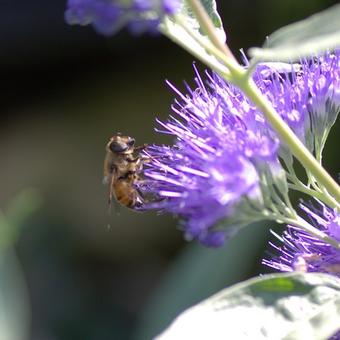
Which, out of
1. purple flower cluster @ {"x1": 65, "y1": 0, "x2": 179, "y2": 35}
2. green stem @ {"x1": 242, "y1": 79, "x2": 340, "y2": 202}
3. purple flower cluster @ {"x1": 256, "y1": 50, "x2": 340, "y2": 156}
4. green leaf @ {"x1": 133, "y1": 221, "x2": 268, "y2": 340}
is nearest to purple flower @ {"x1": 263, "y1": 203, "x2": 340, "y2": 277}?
purple flower cluster @ {"x1": 256, "y1": 50, "x2": 340, "y2": 156}

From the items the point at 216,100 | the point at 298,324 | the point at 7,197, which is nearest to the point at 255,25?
the point at 7,197

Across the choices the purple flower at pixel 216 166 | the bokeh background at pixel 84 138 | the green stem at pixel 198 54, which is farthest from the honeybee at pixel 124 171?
the bokeh background at pixel 84 138

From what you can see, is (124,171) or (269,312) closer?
(269,312)

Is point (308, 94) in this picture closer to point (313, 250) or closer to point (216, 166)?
point (313, 250)

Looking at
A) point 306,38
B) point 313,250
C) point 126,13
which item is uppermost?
point 126,13

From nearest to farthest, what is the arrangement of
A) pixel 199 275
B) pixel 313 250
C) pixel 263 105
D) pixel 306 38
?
pixel 306 38
pixel 263 105
pixel 313 250
pixel 199 275

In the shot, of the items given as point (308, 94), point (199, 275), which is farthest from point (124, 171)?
point (199, 275)
